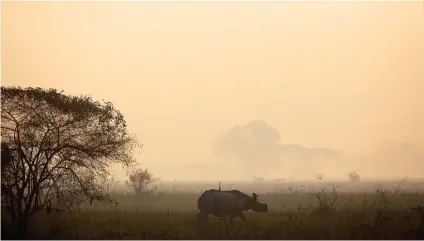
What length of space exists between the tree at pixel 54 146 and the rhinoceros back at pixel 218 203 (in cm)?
388

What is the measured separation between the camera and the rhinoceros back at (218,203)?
66.4ft

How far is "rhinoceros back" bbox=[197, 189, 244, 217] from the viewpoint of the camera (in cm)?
2025

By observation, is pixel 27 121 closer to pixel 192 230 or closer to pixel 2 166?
pixel 2 166

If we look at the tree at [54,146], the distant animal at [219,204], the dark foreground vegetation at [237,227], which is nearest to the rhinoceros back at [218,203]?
the distant animal at [219,204]

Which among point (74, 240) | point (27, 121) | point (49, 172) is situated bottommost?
point (74, 240)

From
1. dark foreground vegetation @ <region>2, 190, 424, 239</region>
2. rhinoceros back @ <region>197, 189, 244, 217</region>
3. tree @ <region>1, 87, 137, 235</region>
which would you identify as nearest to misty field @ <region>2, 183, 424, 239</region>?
dark foreground vegetation @ <region>2, 190, 424, 239</region>

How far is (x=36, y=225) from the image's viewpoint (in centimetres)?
1967

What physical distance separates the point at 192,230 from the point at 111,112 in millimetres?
6065

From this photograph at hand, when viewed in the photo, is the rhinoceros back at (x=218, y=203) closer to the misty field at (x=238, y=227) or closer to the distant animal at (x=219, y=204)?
the distant animal at (x=219, y=204)

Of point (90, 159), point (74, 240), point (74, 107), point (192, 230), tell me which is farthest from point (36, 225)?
point (192, 230)

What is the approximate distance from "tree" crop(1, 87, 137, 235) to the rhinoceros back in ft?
12.7

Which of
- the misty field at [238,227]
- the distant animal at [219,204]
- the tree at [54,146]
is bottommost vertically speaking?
the misty field at [238,227]

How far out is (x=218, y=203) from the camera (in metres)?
20.5

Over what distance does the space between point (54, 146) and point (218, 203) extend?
24.1 ft
